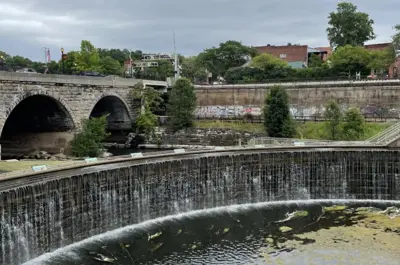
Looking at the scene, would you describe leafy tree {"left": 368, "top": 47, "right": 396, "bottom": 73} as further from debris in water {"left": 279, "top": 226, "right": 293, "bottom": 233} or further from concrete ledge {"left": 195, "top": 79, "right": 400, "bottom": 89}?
debris in water {"left": 279, "top": 226, "right": 293, "bottom": 233}

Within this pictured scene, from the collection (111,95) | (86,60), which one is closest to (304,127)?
(111,95)

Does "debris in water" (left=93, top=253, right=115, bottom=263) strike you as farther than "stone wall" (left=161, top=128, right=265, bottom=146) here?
No

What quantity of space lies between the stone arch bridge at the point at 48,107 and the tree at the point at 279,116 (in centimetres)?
1985

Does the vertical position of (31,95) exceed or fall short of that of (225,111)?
it exceeds it

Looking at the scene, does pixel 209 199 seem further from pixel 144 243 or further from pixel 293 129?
pixel 293 129

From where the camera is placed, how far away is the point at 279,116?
51094 mm

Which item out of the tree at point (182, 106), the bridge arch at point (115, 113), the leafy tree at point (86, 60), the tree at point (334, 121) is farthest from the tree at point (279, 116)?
the leafy tree at point (86, 60)

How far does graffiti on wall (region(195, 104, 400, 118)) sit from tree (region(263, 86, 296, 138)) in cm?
1233

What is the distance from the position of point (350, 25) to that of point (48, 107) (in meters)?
74.6

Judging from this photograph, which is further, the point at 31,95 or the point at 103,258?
the point at 31,95

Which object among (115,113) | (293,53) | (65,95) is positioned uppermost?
(293,53)

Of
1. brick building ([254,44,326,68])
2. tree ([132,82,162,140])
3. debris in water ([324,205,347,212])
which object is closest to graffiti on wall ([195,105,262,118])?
tree ([132,82,162,140])

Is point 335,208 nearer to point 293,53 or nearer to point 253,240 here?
point 253,240

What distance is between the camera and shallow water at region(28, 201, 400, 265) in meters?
21.0
